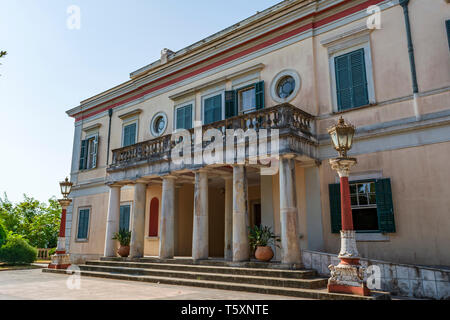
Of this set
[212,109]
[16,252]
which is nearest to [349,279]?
[212,109]

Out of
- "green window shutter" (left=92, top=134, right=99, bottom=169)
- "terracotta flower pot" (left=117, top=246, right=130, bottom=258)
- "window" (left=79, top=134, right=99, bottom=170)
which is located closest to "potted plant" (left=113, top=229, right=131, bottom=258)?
"terracotta flower pot" (left=117, top=246, right=130, bottom=258)

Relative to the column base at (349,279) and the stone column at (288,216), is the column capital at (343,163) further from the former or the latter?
the stone column at (288,216)

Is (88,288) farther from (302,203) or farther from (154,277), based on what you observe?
(302,203)

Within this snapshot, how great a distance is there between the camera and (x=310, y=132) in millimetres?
11711

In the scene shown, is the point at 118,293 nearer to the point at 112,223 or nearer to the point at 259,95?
the point at 112,223

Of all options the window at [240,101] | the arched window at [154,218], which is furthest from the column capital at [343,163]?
the arched window at [154,218]

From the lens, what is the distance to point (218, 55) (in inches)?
610

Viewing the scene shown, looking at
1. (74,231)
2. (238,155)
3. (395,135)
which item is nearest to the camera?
(395,135)

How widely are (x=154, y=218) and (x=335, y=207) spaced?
9518mm

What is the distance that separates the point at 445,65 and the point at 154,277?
10895mm

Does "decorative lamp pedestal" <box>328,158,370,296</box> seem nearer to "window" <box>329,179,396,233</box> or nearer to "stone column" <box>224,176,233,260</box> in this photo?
"window" <box>329,179,396,233</box>

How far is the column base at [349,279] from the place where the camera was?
754cm

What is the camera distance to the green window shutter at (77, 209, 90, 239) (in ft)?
65.2
